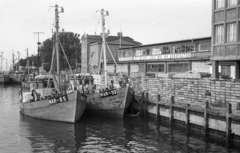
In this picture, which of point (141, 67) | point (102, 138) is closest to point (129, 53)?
point (141, 67)

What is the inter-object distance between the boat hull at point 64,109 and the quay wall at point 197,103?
6.84 m

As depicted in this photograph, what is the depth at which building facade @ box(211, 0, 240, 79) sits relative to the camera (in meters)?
24.2

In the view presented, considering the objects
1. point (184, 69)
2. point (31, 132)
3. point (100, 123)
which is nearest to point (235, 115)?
point (100, 123)

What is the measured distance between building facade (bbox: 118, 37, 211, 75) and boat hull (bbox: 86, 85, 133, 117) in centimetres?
1302

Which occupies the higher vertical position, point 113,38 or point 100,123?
point 113,38

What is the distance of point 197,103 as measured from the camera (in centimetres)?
2361

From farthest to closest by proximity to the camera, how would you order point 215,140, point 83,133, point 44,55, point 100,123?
point 44,55
point 100,123
point 83,133
point 215,140

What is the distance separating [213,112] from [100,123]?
1090cm

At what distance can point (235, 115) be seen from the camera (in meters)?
17.5

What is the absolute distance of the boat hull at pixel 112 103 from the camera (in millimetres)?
28297

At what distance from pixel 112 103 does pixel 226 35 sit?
12.0 meters

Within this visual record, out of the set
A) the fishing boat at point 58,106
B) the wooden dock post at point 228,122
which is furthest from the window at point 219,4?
the fishing boat at point 58,106

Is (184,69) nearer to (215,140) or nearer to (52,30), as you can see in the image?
(52,30)

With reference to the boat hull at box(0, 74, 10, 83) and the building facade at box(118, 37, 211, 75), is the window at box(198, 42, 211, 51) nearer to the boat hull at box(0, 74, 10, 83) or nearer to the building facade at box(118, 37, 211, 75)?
the building facade at box(118, 37, 211, 75)
